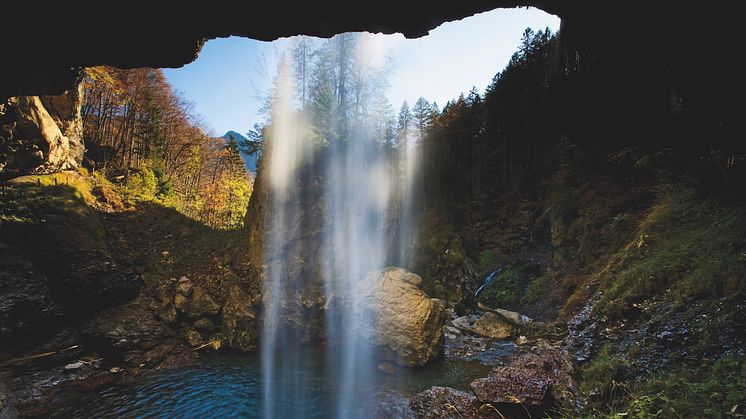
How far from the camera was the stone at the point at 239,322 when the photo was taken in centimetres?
1281

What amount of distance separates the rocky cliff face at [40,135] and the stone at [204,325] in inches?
348

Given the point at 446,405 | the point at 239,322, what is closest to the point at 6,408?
the point at 239,322

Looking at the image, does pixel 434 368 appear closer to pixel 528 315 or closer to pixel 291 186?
pixel 528 315

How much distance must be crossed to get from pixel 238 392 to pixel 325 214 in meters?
8.11

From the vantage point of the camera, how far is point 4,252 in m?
9.77

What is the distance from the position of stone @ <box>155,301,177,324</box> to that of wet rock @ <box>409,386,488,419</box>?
33.9ft

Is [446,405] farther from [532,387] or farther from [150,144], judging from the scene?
[150,144]

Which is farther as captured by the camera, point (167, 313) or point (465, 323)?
point (465, 323)

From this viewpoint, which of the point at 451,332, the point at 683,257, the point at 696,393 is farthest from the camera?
the point at 451,332

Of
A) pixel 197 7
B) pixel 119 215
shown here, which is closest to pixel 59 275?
pixel 119 215

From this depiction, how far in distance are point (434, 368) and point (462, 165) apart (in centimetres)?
2447

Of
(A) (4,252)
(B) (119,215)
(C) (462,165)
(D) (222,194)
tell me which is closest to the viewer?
(A) (4,252)

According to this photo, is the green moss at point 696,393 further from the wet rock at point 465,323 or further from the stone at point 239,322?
the stone at point 239,322

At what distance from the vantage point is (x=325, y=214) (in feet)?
49.4
